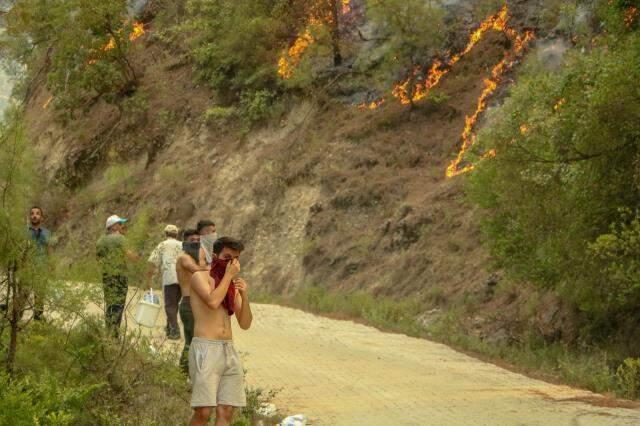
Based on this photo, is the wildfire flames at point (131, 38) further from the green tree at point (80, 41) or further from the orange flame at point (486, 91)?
the orange flame at point (486, 91)

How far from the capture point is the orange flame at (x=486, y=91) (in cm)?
2838

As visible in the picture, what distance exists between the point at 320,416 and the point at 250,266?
769 inches

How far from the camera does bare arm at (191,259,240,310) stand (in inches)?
320

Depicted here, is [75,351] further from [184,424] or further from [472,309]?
[472,309]

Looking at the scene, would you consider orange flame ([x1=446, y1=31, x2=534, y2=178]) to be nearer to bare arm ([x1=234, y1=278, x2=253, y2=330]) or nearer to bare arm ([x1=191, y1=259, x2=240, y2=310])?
bare arm ([x1=234, y1=278, x2=253, y2=330])

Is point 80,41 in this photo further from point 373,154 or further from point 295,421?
point 295,421

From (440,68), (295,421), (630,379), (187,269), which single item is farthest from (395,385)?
(440,68)

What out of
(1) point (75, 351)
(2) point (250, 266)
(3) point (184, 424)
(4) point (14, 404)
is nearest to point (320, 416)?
(3) point (184, 424)

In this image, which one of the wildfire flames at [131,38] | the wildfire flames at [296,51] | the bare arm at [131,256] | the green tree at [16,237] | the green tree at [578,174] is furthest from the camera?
the wildfire flames at [131,38]

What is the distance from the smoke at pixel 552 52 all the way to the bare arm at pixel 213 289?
2100cm

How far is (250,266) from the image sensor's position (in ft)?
99.5

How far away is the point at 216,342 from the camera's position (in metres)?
8.22

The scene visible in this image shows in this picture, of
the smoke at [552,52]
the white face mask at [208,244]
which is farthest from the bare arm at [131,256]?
the smoke at [552,52]

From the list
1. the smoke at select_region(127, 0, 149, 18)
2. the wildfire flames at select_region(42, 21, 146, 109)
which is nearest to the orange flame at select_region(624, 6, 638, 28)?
the wildfire flames at select_region(42, 21, 146, 109)
